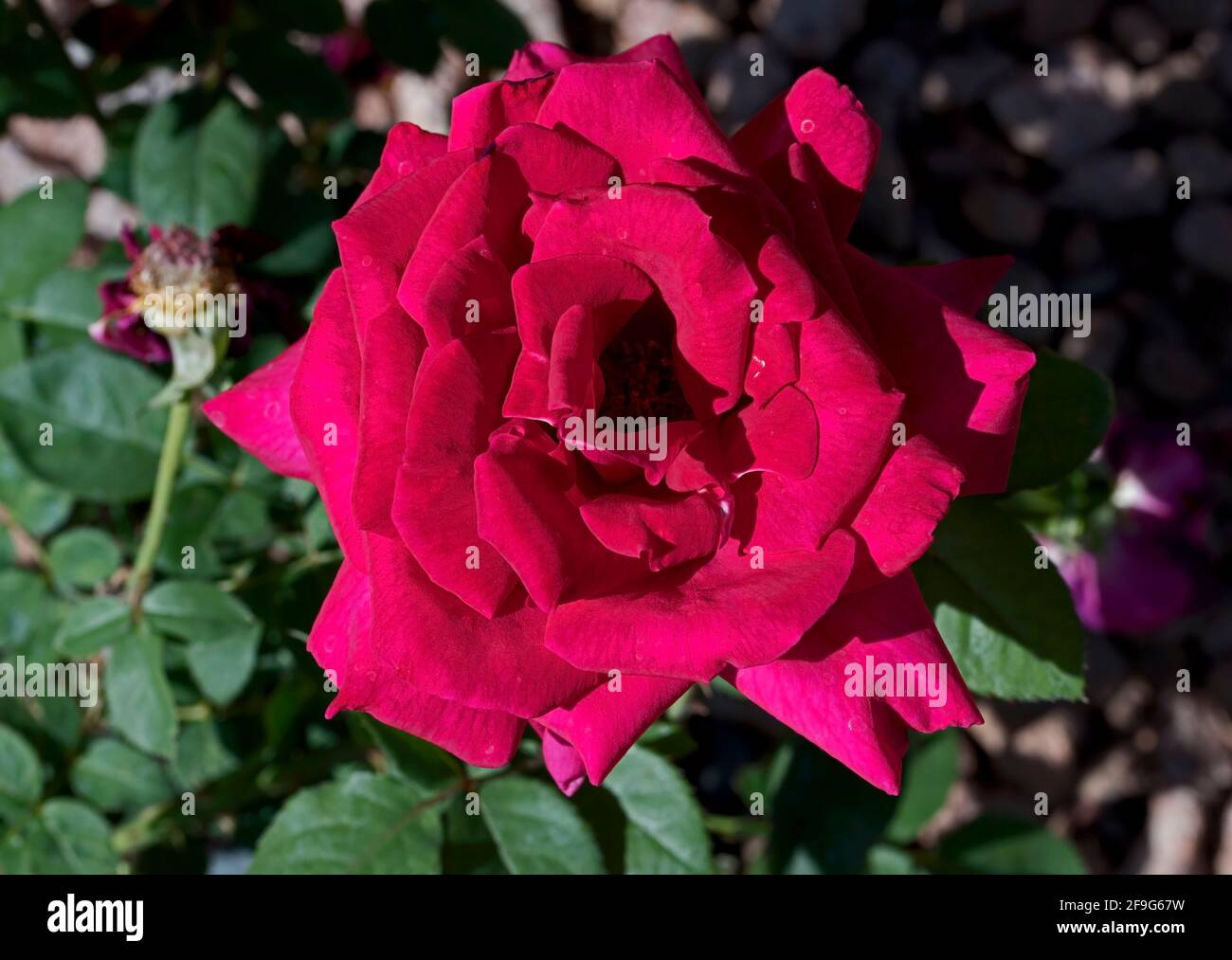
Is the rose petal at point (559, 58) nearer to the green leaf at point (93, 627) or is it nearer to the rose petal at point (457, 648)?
the rose petal at point (457, 648)

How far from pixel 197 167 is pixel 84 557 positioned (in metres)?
0.66

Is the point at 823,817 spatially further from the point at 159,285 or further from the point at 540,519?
the point at 159,285

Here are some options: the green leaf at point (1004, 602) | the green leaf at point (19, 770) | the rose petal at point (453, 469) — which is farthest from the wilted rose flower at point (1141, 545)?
the green leaf at point (19, 770)

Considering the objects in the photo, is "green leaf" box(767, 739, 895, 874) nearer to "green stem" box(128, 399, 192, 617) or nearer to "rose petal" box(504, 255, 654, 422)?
"green stem" box(128, 399, 192, 617)

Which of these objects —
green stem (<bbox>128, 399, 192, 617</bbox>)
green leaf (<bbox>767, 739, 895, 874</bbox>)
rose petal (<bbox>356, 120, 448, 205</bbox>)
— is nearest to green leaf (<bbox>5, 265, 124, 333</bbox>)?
green stem (<bbox>128, 399, 192, 617</bbox>)

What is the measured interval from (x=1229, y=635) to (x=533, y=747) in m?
1.99

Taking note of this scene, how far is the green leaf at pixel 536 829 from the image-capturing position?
137 cm

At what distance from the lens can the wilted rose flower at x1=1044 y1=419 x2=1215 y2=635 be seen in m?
2.02

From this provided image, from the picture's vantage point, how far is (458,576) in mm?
853

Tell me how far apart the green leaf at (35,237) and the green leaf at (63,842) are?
31.8 inches

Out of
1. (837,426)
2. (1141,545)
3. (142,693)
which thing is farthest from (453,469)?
(1141,545)

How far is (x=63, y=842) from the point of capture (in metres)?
1.63
